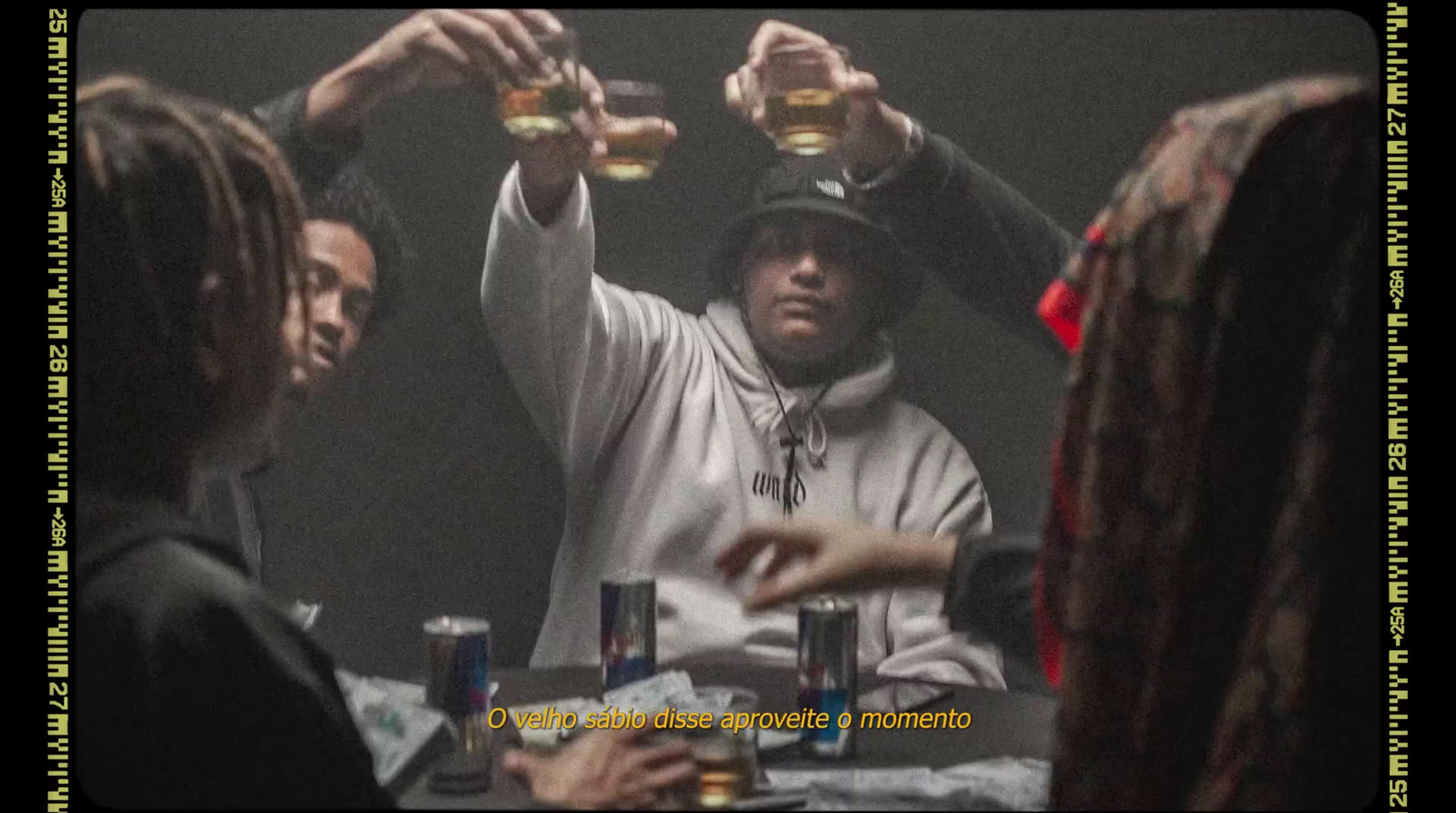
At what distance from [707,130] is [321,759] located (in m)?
1.12

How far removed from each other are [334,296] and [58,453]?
54 centimetres

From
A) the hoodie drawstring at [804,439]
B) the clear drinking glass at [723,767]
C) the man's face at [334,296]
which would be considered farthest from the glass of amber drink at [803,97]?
the clear drinking glass at [723,767]

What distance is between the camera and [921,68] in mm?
2266

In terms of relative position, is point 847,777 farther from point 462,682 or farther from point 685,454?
point 685,454

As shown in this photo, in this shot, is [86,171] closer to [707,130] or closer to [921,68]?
[707,130]

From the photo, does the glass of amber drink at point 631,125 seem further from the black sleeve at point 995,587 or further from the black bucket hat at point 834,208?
the black sleeve at point 995,587

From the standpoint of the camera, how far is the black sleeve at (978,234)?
2.28m

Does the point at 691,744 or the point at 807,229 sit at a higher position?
the point at 807,229

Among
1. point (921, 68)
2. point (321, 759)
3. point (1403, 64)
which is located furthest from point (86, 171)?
point (1403, 64)

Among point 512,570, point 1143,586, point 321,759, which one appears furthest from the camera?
point 512,570

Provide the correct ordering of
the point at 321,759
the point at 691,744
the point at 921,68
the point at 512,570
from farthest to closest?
1. the point at 512,570
2. the point at 921,68
3. the point at 691,744
4. the point at 321,759

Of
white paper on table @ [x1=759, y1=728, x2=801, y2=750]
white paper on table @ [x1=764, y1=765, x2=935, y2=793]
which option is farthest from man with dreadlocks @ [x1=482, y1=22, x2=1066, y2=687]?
white paper on table @ [x1=764, y1=765, x2=935, y2=793]

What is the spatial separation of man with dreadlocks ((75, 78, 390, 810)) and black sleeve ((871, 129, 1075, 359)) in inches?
35.7

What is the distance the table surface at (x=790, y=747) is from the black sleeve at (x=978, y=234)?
0.53 meters
